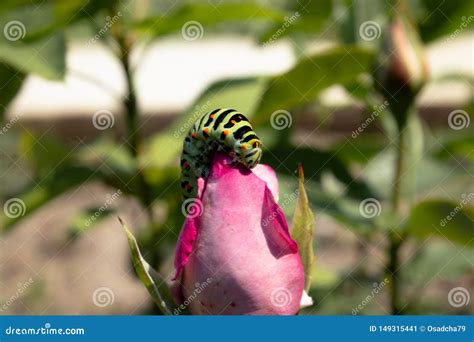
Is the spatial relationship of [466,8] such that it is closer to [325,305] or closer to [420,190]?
[420,190]

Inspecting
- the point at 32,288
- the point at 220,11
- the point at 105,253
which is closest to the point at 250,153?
the point at 220,11

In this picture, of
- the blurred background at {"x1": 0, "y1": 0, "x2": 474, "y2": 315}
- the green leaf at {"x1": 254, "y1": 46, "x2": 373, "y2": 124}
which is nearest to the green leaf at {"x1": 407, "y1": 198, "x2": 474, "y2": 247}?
the blurred background at {"x1": 0, "y1": 0, "x2": 474, "y2": 315}

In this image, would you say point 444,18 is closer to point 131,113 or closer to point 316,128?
point 316,128

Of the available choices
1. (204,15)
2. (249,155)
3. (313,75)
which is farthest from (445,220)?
(249,155)

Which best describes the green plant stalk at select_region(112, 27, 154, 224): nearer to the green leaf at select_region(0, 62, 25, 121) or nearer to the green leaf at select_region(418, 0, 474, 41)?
the green leaf at select_region(0, 62, 25, 121)

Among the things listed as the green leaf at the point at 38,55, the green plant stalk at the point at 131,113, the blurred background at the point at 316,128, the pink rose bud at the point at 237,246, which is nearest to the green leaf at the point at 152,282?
the pink rose bud at the point at 237,246
